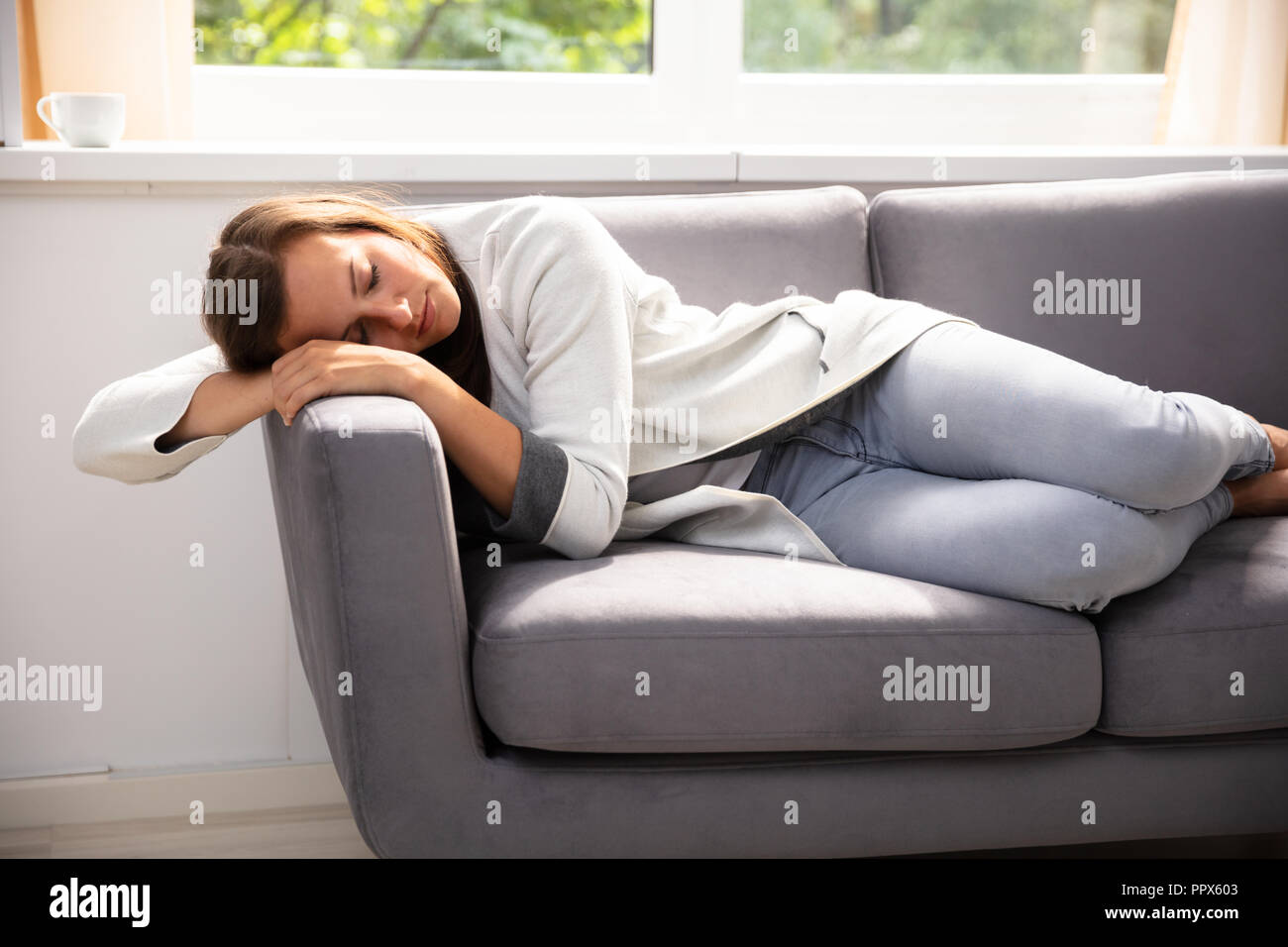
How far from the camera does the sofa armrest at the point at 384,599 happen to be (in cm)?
108

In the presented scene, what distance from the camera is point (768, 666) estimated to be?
1.14 m

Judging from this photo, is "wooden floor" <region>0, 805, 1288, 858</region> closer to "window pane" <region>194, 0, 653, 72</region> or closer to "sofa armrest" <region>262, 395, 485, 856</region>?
"sofa armrest" <region>262, 395, 485, 856</region>

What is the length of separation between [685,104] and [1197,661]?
1.44 metres

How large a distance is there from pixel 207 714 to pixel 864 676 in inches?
45.3

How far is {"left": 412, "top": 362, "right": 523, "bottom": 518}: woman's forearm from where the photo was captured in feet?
3.97

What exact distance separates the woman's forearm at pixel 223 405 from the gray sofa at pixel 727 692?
0.04 meters

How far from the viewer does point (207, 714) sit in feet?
6.05

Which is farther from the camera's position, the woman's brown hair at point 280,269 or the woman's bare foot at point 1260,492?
the woman's bare foot at point 1260,492

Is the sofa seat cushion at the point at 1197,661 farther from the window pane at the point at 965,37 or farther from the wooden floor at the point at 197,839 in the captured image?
the window pane at the point at 965,37

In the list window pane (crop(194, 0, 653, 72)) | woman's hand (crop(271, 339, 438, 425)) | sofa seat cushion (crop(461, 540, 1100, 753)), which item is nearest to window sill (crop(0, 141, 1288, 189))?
window pane (crop(194, 0, 653, 72))

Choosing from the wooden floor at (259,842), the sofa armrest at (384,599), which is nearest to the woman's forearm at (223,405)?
the sofa armrest at (384,599)

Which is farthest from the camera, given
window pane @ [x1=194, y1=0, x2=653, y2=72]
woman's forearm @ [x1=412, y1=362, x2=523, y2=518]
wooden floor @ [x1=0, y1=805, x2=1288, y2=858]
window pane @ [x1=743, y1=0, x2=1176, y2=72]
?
window pane @ [x1=743, y1=0, x2=1176, y2=72]

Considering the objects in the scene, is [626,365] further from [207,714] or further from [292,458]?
[207,714]

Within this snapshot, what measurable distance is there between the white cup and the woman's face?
0.64 meters
